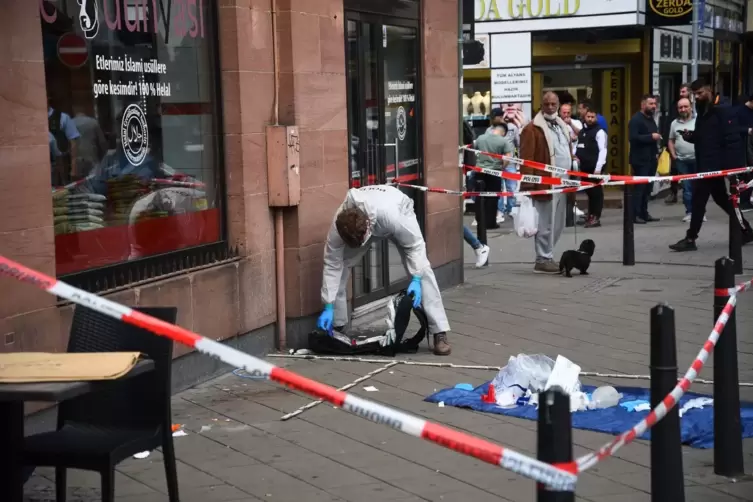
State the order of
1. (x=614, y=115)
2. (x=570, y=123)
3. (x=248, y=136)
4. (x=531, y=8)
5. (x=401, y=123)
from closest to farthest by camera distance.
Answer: (x=248, y=136) < (x=401, y=123) < (x=570, y=123) < (x=531, y=8) < (x=614, y=115)

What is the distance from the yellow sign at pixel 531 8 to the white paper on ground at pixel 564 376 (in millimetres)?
15588

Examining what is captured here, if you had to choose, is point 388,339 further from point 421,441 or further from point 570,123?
point 570,123

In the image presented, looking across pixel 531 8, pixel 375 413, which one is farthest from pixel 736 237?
pixel 531 8

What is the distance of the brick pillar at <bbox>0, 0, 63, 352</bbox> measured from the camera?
19.3 feet

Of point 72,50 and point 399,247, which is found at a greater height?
point 72,50

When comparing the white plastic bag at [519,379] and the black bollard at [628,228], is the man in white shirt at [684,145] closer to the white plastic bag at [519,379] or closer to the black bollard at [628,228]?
the black bollard at [628,228]

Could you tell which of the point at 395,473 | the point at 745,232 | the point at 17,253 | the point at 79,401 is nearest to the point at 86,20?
the point at 17,253

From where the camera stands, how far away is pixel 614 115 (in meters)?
23.4

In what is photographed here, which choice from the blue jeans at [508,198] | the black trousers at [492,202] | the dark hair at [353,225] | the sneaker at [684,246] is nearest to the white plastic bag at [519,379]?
the dark hair at [353,225]

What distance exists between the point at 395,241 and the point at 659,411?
14.0 ft

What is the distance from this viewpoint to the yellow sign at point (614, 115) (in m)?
23.4

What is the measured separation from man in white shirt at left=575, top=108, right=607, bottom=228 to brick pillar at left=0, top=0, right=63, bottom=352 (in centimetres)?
1212

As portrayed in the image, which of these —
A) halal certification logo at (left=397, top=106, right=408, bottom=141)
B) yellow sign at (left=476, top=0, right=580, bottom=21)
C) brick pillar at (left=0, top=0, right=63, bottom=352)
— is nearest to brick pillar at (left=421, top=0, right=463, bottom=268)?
halal certification logo at (left=397, top=106, right=408, bottom=141)

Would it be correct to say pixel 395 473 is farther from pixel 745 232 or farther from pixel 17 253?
pixel 745 232
